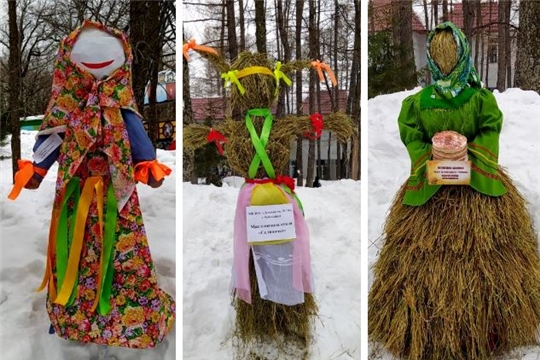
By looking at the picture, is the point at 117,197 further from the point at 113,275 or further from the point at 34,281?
the point at 34,281

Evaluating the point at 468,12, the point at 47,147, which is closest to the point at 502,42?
the point at 468,12

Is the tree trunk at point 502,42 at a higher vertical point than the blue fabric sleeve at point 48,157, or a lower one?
higher

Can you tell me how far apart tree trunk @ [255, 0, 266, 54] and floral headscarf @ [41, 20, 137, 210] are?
1089 mm

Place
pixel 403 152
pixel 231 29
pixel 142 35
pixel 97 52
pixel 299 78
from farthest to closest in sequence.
Result: 1. pixel 299 78
2. pixel 403 152
3. pixel 231 29
4. pixel 142 35
5. pixel 97 52

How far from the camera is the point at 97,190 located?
150 centimetres

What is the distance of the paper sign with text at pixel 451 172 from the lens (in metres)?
1.58

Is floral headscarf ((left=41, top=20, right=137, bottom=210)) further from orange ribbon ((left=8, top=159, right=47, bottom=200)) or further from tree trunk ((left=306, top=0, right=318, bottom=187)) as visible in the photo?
tree trunk ((left=306, top=0, right=318, bottom=187))

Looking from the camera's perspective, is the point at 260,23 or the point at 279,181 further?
the point at 260,23

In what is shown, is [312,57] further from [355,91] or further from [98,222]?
[98,222]

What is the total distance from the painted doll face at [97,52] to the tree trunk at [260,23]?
1102 millimetres

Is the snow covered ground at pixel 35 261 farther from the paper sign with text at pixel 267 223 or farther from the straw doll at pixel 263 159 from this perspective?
the paper sign with text at pixel 267 223

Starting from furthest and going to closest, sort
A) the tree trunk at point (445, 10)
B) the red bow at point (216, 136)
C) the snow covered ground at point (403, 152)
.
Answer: the tree trunk at point (445, 10) < the snow covered ground at point (403, 152) < the red bow at point (216, 136)

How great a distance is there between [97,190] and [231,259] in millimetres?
883

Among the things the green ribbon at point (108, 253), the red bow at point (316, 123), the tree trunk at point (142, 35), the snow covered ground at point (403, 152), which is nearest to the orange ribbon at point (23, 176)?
the green ribbon at point (108, 253)
